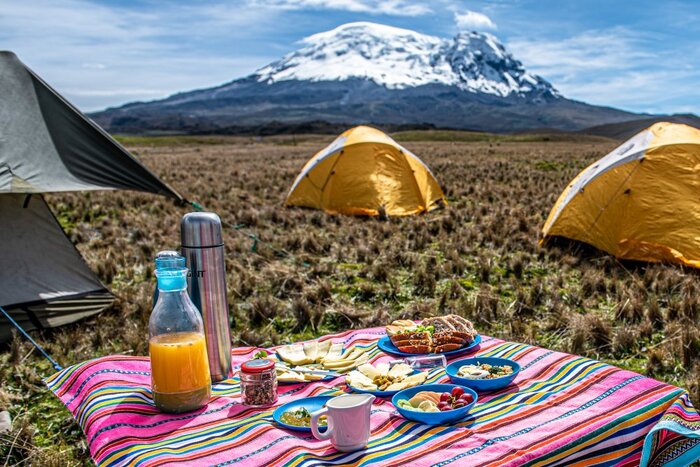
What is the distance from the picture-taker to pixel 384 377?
110 inches

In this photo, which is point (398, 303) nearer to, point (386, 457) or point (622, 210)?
point (622, 210)

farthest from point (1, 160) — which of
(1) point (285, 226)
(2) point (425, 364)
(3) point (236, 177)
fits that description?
(3) point (236, 177)

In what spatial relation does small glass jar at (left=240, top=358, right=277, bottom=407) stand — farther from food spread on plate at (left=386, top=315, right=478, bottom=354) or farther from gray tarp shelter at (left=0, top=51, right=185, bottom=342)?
gray tarp shelter at (left=0, top=51, right=185, bottom=342)

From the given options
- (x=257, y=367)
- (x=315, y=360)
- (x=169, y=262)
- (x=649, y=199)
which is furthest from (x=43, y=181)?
(x=649, y=199)

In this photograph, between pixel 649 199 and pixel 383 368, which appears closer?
pixel 383 368

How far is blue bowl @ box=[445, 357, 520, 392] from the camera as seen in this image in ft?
8.68

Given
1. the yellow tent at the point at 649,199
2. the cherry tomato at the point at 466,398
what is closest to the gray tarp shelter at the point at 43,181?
the cherry tomato at the point at 466,398

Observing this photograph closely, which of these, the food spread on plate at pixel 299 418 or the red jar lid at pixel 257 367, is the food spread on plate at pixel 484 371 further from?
the red jar lid at pixel 257 367

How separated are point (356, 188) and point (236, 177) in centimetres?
1044

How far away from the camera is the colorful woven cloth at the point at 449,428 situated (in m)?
2.18

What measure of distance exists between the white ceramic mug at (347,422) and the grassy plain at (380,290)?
225 centimetres

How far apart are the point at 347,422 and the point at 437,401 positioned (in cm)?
50

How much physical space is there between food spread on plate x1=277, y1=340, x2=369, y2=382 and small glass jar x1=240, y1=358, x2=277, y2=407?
8.5 inches

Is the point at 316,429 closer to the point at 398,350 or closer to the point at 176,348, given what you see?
the point at 176,348
